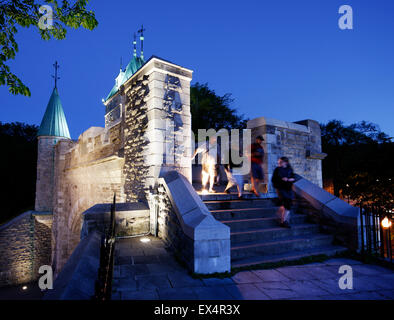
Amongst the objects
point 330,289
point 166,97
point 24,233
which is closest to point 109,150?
point 166,97

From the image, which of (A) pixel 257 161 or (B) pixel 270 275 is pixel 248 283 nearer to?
(B) pixel 270 275

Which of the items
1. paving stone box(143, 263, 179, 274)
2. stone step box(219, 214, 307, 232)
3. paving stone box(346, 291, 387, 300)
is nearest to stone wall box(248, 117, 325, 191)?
stone step box(219, 214, 307, 232)

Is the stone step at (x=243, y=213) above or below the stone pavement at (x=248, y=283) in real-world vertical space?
above

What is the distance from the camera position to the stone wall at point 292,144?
789 cm

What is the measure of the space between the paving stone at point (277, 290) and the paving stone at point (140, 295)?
4.45 ft

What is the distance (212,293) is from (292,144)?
7.21 m

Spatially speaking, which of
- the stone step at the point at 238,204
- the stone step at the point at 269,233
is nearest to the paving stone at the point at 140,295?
the stone step at the point at 269,233

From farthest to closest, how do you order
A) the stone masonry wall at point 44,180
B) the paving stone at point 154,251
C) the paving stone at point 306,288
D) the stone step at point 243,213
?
the stone masonry wall at point 44,180 < the stone step at point 243,213 < the paving stone at point 154,251 < the paving stone at point 306,288

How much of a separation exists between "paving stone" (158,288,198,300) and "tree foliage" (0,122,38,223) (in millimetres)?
27297

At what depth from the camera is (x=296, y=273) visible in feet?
11.4

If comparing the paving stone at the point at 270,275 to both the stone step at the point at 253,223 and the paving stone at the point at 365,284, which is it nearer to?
the paving stone at the point at 365,284

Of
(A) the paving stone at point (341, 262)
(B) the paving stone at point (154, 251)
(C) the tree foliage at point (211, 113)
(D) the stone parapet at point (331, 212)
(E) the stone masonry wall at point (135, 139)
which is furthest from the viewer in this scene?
(C) the tree foliage at point (211, 113)

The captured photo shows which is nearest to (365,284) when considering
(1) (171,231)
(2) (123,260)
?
(1) (171,231)

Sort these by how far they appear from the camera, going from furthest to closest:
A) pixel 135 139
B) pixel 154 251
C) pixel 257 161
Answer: pixel 135 139, pixel 257 161, pixel 154 251
